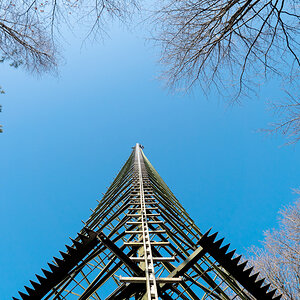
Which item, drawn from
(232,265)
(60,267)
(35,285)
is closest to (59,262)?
(60,267)

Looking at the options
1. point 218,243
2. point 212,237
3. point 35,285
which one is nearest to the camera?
point 212,237

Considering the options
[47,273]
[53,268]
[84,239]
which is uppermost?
[84,239]

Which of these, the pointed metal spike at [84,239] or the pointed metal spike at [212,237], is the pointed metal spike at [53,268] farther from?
the pointed metal spike at [212,237]

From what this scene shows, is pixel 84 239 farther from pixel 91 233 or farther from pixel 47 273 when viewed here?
pixel 47 273

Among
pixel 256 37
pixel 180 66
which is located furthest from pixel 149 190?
pixel 256 37

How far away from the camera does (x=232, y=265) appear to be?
134 inches

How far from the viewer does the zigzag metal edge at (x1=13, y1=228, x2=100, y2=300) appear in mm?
3369

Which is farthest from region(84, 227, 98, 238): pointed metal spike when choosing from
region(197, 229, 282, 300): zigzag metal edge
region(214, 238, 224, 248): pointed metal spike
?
region(214, 238, 224, 248): pointed metal spike

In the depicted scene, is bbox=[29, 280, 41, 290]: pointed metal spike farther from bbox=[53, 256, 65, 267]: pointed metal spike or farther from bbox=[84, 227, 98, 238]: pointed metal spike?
bbox=[84, 227, 98, 238]: pointed metal spike

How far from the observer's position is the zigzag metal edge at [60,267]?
11.1ft

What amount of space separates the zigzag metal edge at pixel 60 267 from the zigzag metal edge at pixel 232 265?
1.55m

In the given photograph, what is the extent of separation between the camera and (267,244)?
55.7 ft

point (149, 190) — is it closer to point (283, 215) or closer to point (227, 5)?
point (227, 5)

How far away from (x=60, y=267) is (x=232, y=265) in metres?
2.49
